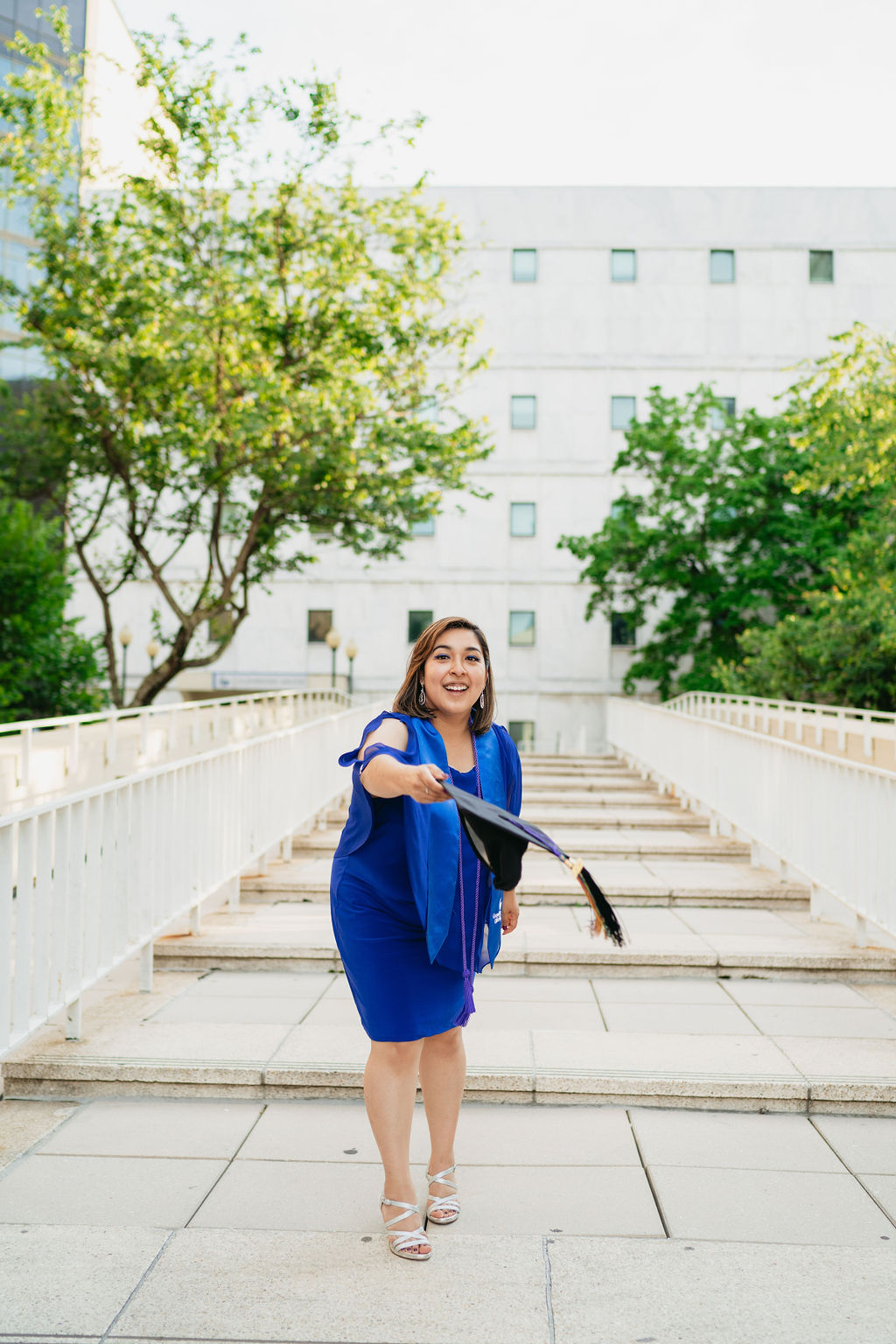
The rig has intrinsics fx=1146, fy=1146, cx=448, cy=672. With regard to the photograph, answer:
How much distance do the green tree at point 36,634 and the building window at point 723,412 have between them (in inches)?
704

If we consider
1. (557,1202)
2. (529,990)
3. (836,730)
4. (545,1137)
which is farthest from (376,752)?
(836,730)

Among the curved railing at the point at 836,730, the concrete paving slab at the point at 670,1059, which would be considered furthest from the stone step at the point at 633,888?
the curved railing at the point at 836,730

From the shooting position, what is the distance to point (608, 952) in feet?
20.1

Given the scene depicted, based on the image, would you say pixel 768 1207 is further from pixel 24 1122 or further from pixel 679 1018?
pixel 24 1122

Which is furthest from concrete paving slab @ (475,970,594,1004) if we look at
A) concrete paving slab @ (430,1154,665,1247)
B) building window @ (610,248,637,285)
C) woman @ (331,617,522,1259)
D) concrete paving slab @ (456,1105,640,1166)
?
building window @ (610,248,637,285)

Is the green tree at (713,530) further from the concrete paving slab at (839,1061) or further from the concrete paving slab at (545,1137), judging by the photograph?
the concrete paving slab at (545,1137)

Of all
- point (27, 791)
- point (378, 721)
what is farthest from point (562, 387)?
point (378, 721)

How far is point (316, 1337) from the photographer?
8.48 ft

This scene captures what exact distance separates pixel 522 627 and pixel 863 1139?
31177mm

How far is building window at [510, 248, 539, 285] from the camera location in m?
35.2

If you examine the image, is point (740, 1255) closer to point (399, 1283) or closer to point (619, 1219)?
point (619, 1219)

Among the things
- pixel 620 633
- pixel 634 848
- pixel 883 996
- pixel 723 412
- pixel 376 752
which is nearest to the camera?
pixel 376 752

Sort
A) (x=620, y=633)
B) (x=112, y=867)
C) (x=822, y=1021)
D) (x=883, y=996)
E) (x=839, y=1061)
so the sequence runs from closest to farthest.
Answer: (x=839, y=1061) < (x=112, y=867) < (x=822, y=1021) < (x=883, y=996) < (x=620, y=633)

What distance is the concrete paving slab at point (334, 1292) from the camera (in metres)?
2.62
